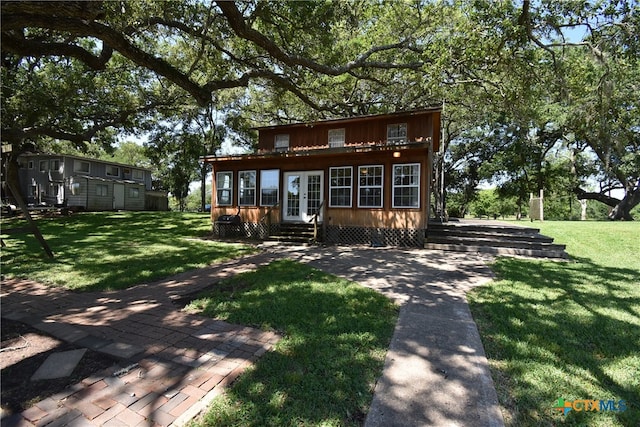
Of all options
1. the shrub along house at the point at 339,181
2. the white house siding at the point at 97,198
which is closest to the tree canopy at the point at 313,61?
the shrub along house at the point at 339,181

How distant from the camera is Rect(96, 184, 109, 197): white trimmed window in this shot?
2498cm

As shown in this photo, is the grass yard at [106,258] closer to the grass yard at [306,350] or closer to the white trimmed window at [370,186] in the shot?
the grass yard at [306,350]

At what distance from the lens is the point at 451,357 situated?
2.98 metres

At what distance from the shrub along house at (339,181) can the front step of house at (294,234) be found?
0.39 ft

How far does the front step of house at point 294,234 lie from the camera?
11.3 metres

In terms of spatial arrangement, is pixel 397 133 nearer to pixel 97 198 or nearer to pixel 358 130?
pixel 358 130

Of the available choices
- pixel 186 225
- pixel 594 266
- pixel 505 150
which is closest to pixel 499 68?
pixel 594 266

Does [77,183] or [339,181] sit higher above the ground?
[77,183]

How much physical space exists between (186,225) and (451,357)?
15.0 metres

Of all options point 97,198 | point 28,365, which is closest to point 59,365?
point 28,365

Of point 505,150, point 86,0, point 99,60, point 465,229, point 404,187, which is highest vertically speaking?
point 505,150

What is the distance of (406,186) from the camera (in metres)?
10.7

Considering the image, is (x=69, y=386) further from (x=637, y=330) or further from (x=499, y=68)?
(x=499, y=68)

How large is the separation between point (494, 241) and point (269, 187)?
27.2 ft
